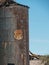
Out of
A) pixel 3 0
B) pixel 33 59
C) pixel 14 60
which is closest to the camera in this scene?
pixel 14 60

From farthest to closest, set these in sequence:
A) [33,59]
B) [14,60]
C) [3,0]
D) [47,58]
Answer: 1. [47,58]
2. [33,59]
3. [3,0]
4. [14,60]

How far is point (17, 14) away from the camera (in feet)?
57.2

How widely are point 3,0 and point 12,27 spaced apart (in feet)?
6.54

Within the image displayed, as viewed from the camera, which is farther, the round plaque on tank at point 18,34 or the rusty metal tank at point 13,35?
the round plaque on tank at point 18,34

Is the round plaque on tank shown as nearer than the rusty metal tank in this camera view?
No

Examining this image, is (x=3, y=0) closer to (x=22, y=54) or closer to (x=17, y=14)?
(x=17, y=14)

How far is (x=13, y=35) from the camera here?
17.1 meters

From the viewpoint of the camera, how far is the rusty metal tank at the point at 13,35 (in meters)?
17.0

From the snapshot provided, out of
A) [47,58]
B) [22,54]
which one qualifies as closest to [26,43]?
[22,54]

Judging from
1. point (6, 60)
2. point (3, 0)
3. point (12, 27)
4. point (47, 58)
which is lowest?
point (47, 58)

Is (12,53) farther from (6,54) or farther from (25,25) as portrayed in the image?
(25,25)

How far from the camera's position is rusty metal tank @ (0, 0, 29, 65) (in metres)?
17.0

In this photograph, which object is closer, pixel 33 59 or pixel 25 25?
pixel 25 25

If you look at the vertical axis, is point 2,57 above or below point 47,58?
above
